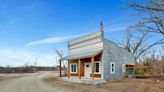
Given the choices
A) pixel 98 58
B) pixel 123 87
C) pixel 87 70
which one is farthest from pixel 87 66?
pixel 123 87

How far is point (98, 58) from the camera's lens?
80.5 ft

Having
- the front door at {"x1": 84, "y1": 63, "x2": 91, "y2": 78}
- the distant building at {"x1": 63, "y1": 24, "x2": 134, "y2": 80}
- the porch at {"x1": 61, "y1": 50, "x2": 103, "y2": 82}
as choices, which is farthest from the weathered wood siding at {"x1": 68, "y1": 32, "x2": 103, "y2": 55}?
the front door at {"x1": 84, "y1": 63, "x2": 91, "y2": 78}

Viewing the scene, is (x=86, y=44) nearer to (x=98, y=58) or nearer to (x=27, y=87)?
(x=98, y=58)

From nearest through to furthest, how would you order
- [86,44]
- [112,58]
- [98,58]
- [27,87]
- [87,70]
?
1. [27,87]
2. [98,58]
3. [112,58]
4. [87,70]
5. [86,44]

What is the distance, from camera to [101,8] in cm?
2141

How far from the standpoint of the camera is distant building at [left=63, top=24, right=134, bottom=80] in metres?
23.9

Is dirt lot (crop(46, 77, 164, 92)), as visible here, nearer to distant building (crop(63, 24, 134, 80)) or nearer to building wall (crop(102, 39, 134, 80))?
Result: distant building (crop(63, 24, 134, 80))

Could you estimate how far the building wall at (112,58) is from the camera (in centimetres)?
2422

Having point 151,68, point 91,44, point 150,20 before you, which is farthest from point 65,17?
point 151,68

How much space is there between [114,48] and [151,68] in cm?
1871

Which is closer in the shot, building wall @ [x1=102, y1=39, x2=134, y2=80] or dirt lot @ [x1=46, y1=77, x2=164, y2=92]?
dirt lot @ [x1=46, y1=77, x2=164, y2=92]

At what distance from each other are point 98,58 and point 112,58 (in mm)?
2074

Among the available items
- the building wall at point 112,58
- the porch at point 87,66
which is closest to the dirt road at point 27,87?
the porch at point 87,66

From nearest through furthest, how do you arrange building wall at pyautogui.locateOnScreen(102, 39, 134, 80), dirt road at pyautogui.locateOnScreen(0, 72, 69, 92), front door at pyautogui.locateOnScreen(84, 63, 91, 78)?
dirt road at pyautogui.locateOnScreen(0, 72, 69, 92)
building wall at pyautogui.locateOnScreen(102, 39, 134, 80)
front door at pyautogui.locateOnScreen(84, 63, 91, 78)
